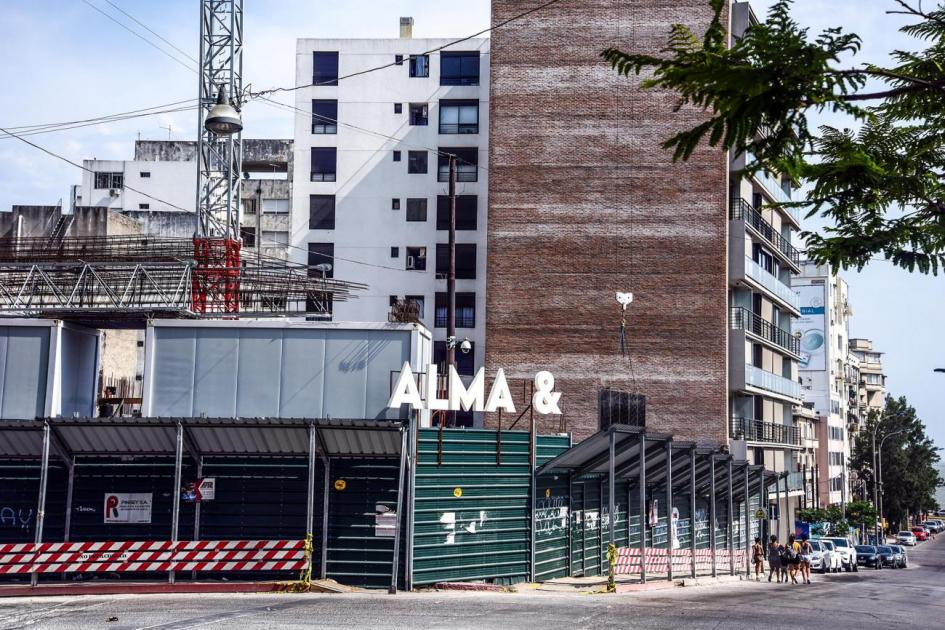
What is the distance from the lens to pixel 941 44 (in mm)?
7953

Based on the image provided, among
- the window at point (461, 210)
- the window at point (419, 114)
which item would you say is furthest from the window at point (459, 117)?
the window at point (461, 210)

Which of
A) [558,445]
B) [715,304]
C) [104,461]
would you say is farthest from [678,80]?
[715,304]

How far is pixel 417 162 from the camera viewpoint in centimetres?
6681

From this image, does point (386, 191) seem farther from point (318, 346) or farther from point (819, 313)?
point (819, 313)

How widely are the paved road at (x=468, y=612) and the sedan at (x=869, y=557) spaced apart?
39.1 m

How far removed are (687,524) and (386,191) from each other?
3049cm

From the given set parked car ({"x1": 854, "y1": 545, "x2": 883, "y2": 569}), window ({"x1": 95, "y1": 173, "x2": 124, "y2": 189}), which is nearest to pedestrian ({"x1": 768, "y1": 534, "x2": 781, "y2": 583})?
parked car ({"x1": 854, "y1": 545, "x2": 883, "y2": 569})

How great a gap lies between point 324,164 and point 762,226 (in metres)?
27.4

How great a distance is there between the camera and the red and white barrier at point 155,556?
25516mm

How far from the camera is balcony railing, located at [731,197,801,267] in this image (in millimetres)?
58438

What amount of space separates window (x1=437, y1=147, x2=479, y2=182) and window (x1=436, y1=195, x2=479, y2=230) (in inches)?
46.8

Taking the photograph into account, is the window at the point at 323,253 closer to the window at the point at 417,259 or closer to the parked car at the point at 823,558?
the window at the point at 417,259

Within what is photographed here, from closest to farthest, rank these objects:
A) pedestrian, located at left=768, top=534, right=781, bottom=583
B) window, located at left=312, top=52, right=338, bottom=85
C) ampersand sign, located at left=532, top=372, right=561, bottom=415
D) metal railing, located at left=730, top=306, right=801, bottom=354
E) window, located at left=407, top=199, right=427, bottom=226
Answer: ampersand sign, located at left=532, top=372, right=561, bottom=415, pedestrian, located at left=768, top=534, right=781, bottom=583, metal railing, located at left=730, top=306, right=801, bottom=354, window, located at left=407, top=199, right=427, bottom=226, window, located at left=312, top=52, right=338, bottom=85

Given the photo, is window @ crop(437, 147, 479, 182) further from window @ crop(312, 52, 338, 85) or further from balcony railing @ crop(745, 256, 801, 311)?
balcony railing @ crop(745, 256, 801, 311)
